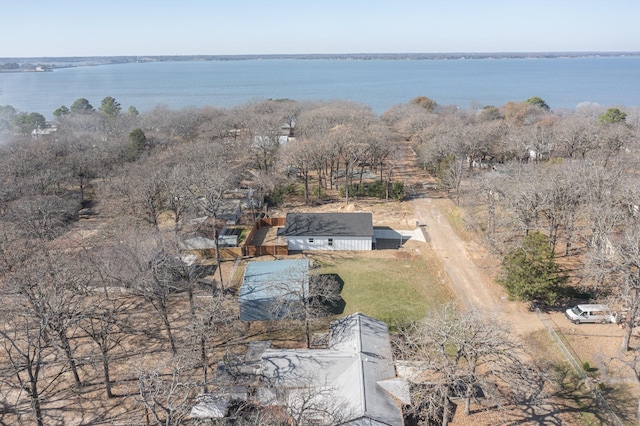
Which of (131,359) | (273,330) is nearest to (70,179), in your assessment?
(131,359)

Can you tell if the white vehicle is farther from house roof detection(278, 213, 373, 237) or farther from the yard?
house roof detection(278, 213, 373, 237)

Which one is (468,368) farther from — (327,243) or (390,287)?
(327,243)

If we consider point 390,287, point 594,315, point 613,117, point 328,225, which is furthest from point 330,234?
point 613,117

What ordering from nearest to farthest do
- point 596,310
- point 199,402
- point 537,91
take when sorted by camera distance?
point 199,402 < point 596,310 < point 537,91

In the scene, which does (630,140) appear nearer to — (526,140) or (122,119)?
(526,140)

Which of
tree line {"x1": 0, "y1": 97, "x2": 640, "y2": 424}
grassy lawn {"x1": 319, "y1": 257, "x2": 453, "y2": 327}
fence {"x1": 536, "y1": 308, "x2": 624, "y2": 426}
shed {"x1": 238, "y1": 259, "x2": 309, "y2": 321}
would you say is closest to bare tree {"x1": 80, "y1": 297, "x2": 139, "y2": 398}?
tree line {"x1": 0, "y1": 97, "x2": 640, "y2": 424}
